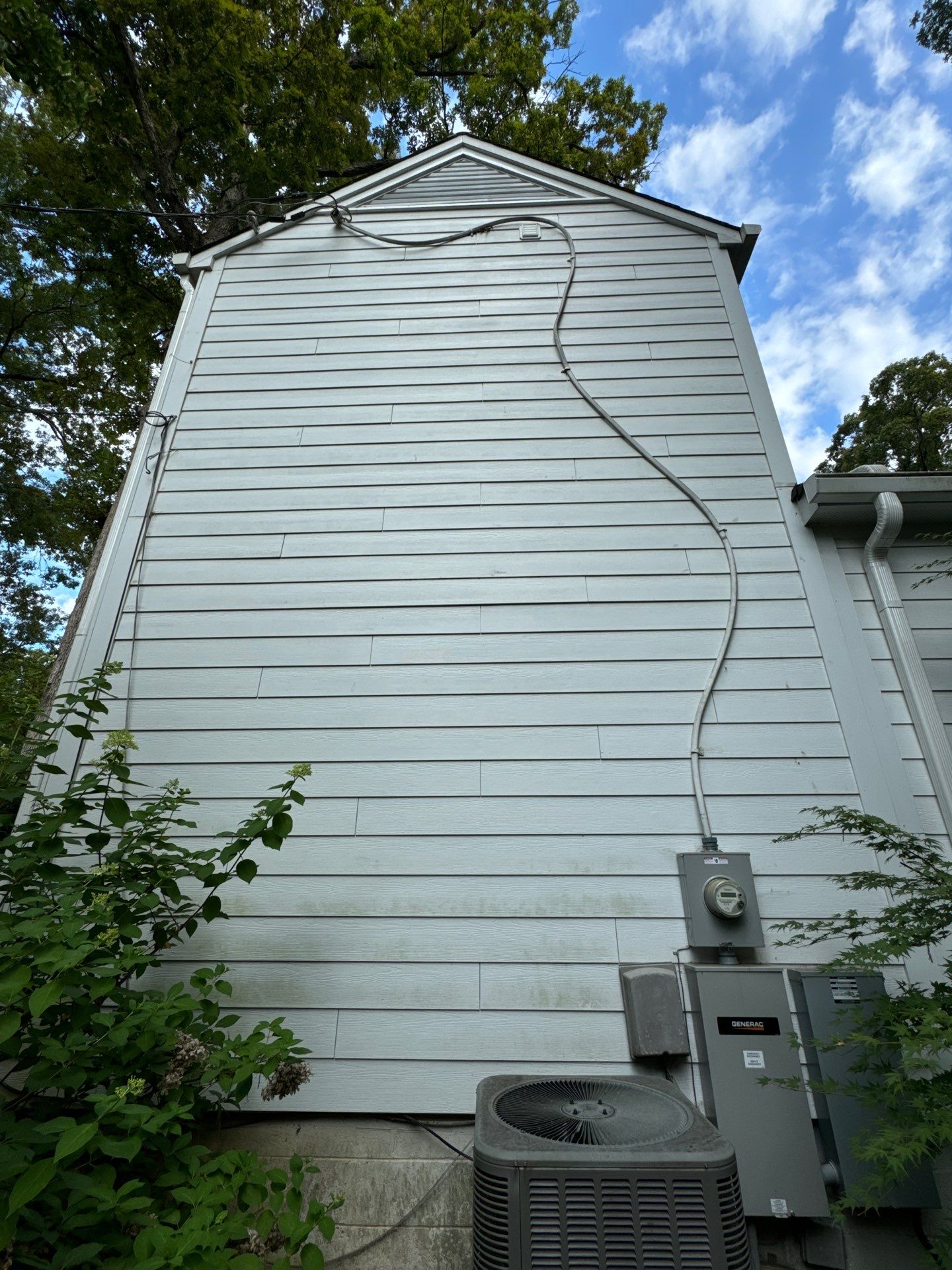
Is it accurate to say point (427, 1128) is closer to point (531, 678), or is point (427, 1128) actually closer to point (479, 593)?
point (531, 678)

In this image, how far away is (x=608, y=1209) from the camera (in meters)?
1.29

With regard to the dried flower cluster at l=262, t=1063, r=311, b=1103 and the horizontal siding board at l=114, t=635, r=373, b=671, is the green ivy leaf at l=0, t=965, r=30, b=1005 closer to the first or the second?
the dried flower cluster at l=262, t=1063, r=311, b=1103

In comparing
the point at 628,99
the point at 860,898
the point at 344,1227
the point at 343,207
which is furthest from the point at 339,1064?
the point at 628,99

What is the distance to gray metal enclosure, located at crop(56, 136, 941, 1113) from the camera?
2.31 m

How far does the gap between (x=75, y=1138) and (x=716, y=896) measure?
1.91 metres

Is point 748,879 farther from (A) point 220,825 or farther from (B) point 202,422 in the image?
(B) point 202,422

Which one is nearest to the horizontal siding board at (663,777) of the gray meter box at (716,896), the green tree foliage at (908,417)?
the gray meter box at (716,896)

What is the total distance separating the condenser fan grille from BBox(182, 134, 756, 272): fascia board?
4373 mm

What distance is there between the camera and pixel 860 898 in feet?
7.64

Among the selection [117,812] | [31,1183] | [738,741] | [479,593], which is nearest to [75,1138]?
[31,1183]

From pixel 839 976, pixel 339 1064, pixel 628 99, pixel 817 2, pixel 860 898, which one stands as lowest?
pixel 339 1064

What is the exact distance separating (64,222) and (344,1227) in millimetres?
9549

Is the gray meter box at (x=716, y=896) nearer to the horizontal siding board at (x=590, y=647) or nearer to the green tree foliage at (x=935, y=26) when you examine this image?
the horizontal siding board at (x=590, y=647)

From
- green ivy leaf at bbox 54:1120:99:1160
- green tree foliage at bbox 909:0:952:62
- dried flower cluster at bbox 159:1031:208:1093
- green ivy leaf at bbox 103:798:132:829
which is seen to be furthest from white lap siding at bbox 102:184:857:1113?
green tree foliage at bbox 909:0:952:62
